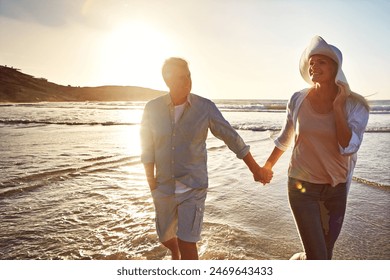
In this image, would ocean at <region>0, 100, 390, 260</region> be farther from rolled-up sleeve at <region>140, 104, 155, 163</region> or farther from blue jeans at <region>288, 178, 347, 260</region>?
rolled-up sleeve at <region>140, 104, 155, 163</region>

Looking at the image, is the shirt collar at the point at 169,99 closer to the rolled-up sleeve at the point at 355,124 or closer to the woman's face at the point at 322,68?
the woman's face at the point at 322,68

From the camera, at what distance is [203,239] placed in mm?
4453

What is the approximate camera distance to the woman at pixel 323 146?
2.86 m

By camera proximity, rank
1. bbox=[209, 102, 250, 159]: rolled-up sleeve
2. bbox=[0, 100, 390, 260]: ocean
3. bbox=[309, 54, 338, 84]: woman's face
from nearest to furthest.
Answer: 1. bbox=[309, 54, 338, 84]: woman's face
2. bbox=[209, 102, 250, 159]: rolled-up sleeve
3. bbox=[0, 100, 390, 260]: ocean

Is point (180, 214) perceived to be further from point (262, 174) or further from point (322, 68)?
point (322, 68)

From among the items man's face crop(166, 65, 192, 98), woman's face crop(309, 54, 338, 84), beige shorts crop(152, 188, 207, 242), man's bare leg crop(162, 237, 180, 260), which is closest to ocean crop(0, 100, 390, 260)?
man's bare leg crop(162, 237, 180, 260)

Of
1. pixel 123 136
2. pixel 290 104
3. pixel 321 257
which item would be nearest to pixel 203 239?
pixel 321 257

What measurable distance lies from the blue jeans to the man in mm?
885

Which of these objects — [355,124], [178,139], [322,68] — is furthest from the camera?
[178,139]

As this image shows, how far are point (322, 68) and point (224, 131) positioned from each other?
3.45ft

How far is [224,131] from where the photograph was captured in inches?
128

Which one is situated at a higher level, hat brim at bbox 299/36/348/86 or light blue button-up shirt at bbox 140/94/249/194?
hat brim at bbox 299/36/348/86

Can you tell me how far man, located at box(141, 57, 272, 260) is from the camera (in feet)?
9.99

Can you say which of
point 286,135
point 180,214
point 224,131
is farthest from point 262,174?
point 180,214
